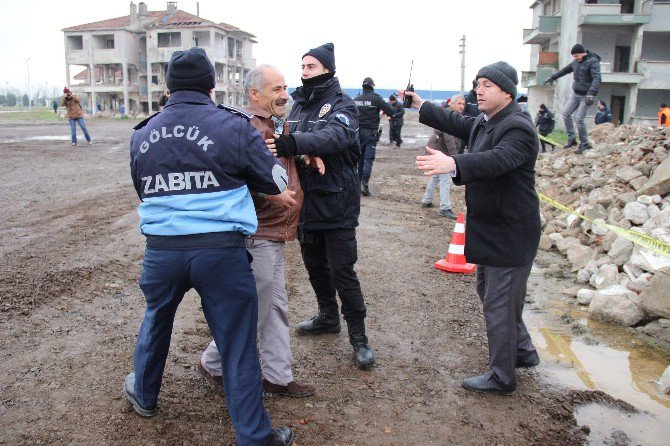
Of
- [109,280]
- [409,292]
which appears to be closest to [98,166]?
[109,280]

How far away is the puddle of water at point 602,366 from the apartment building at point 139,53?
52669mm

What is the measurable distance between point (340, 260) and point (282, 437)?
54.9 inches

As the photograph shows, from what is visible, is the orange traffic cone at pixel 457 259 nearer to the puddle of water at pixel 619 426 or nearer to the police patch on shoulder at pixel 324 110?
the puddle of water at pixel 619 426

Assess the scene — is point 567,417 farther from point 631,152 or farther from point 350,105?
point 631,152

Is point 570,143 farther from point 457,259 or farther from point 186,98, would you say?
point 186,98

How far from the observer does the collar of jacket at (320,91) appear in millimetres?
3893

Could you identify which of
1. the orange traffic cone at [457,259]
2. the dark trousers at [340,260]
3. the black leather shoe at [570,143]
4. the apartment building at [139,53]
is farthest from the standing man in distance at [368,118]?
the apartment building at [139,53]

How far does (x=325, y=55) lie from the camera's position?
3.86 metres

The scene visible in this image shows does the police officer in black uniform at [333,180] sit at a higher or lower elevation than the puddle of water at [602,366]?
higher

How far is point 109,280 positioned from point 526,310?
14.0ft

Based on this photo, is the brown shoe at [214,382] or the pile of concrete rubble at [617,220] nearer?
the brown shoe at [214,382]

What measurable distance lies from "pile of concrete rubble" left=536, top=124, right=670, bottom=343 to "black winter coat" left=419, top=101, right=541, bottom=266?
2230 millimetres

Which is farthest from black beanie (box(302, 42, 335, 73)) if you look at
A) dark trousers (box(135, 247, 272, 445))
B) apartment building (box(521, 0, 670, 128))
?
apartment building (box(521, 0, 670, 128))

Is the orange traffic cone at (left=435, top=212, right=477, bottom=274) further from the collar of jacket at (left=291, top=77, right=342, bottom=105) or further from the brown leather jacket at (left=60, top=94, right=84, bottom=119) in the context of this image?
the brown leather jacket at (left=60, top=94, right=84, bottom=119)
